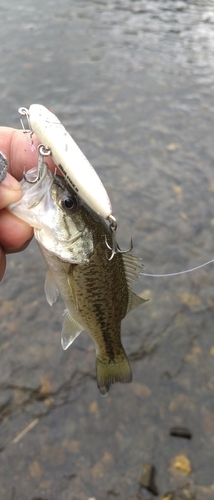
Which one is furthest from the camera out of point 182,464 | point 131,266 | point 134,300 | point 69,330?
point 182,464

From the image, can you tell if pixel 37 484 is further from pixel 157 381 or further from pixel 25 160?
pixel 25 160

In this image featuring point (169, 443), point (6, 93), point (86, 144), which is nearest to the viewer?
point (169, 443)

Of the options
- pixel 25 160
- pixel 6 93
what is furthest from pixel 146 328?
pixel 6 93

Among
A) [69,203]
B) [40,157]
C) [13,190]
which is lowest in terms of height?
[69,203]

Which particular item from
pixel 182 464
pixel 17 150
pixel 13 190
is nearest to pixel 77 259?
pixel 13 190

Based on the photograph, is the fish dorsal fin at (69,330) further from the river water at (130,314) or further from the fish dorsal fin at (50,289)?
the river water at (130,314)

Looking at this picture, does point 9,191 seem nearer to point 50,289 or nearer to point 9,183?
point 9,183
